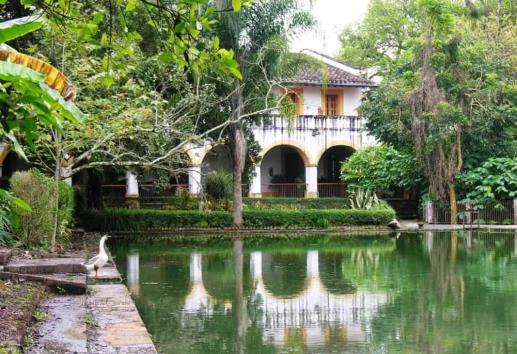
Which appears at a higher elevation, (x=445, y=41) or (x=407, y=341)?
(x=445, y=41)

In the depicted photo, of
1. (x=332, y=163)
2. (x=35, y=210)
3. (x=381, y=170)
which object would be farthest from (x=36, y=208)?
(x=332, y=163)

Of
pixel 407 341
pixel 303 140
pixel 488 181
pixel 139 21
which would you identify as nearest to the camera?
pixel 407 341

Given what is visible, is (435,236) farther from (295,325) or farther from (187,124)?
(295,325)

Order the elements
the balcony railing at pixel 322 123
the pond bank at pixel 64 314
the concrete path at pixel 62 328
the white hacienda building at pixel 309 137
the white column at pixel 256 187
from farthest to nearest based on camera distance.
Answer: the balcony railing at pixel 322 123, the white hacienda building at pixel 309 137, the white column at pixel 256 187, the pond bank at pixel 64 314, the concrete path at pixel 62 328

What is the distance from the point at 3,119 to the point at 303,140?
30.9 metres

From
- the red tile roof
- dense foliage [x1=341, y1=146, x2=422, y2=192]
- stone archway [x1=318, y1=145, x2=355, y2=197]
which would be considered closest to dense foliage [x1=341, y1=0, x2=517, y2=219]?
dense foliage [x1=341, y1=146, x2=422, y2=192]

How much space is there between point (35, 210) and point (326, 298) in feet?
18.0

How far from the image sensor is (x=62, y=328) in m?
6.68

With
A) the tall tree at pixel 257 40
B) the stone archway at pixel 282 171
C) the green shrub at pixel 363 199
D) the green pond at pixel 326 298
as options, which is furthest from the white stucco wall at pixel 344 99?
the green pond at pixel 326 298

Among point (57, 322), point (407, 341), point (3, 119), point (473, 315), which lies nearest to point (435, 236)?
point (473, 315)

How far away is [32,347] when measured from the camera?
19.1ft

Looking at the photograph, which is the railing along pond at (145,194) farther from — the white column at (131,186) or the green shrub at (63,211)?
the green shrub at (63,211)

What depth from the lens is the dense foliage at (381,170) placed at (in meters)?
29.9

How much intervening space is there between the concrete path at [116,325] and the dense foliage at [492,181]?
66.3 feet
